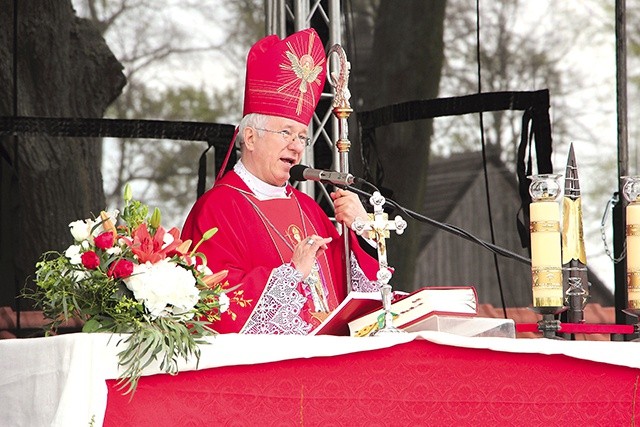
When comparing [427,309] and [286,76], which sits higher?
[286,76]

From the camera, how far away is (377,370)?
2.94 metres

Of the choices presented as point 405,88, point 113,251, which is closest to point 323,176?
point 113,251

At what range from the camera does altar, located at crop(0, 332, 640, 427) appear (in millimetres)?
2693

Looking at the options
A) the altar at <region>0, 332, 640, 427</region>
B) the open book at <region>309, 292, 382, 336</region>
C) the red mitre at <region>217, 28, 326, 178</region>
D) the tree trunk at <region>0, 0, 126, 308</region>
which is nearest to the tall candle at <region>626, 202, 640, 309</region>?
the altar at <region>0, 332, 640, 427</region>

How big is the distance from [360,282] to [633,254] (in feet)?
3.59

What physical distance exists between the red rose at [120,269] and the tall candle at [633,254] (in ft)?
5.47

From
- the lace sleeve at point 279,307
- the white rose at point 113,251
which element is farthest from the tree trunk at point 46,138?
the white rose at point 113,251

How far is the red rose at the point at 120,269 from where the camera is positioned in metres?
2.74

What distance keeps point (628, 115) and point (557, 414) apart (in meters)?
3.79

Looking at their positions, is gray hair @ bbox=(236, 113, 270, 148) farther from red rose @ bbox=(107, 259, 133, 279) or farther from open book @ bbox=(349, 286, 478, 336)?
red rose @ bbox=(107, 259, 133, 279)

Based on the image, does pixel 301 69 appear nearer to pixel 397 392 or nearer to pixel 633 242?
pixel 633 242

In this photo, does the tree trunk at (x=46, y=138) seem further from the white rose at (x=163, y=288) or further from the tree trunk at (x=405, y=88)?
the white rose at (x=163, y=288)

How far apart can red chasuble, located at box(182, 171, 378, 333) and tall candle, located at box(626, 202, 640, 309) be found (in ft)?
3.48

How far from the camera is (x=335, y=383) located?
9.53 feet
